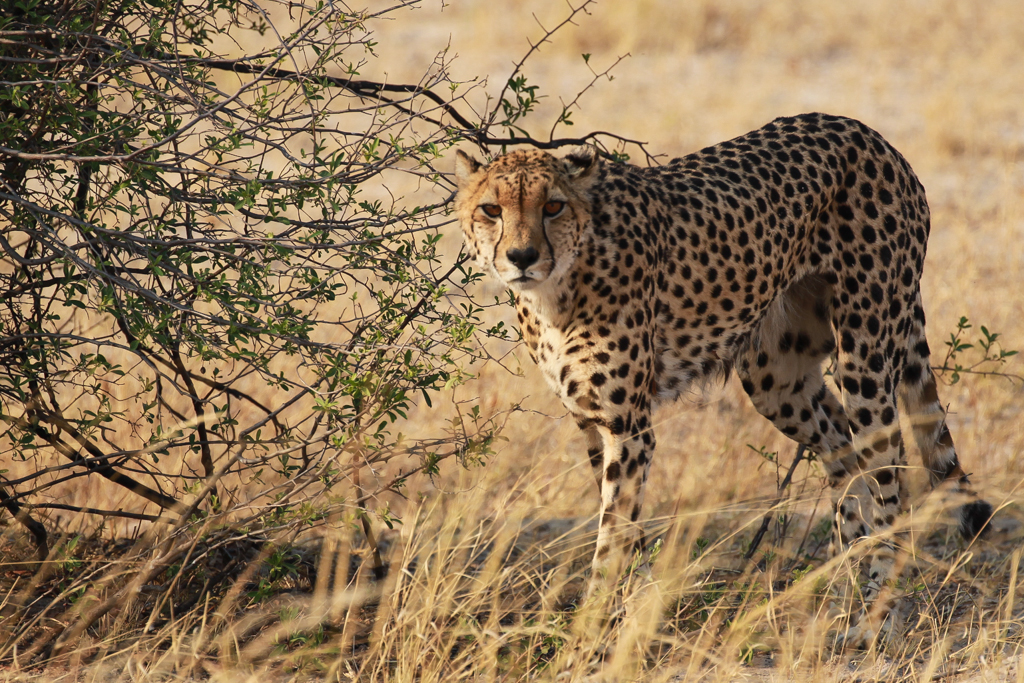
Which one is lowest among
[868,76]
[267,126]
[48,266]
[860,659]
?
[860,659]

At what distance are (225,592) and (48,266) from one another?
4.14 ft

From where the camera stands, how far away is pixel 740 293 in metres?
4.10

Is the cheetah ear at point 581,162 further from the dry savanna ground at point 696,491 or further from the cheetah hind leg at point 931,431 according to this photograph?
the cheetah hind leg at point 931,431

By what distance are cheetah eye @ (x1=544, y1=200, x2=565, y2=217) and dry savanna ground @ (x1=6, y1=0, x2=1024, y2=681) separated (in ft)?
1.72

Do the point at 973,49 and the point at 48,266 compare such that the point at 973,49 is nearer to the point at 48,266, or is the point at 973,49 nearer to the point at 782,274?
the point at 782,274

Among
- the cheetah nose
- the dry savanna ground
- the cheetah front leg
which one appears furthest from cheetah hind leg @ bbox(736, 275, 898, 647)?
the cheetah nose

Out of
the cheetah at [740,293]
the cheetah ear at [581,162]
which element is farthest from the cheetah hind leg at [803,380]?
the cheetah ear at [581,162]

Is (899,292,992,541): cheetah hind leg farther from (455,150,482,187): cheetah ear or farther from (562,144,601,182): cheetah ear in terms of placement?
(455,150,482,187): cheetah ear

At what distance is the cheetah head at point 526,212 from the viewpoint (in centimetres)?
344

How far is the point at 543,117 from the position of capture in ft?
35.1

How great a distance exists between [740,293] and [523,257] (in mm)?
1060

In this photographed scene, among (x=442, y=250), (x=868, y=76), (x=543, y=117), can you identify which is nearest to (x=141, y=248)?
(x=442, y=250)

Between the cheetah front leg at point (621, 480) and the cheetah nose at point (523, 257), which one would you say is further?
the cheetah front leg at point (621, 480)

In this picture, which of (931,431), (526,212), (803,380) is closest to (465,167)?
(526,212)
